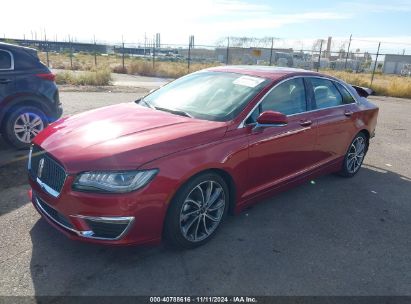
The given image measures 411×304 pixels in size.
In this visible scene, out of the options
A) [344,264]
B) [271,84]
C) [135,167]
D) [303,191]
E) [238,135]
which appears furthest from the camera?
[303,191]

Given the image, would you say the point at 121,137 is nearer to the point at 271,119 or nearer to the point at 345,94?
the point at 271,119

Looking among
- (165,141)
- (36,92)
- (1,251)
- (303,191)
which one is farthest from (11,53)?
(303,191)

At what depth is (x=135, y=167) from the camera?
112 inches

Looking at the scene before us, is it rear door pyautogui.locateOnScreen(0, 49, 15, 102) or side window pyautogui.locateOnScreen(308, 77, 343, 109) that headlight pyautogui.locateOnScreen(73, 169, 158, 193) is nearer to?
side window pyautogui.locateOnScreen(308, 77, 343, 109)

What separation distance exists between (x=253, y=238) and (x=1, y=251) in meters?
2.36

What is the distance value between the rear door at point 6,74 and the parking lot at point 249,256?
5.28 feet

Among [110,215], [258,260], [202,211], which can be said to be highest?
[110,215]

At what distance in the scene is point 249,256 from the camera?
3.35m

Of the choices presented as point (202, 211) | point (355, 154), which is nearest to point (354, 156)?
Answer: point (355, 154)

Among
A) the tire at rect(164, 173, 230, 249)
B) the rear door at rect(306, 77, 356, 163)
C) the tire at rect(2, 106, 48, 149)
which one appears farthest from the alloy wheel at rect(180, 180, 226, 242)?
the tire at rect(2, 106, 48, 149)

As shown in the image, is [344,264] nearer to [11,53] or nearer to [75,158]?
[75,158]

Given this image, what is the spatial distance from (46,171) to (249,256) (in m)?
1.99

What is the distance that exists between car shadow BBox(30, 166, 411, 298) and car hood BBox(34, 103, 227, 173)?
0.88m

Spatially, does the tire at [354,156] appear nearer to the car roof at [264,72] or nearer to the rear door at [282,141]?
the rear door at [282,141]
